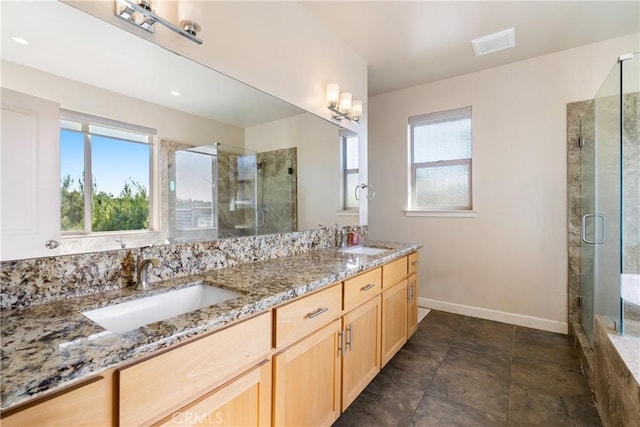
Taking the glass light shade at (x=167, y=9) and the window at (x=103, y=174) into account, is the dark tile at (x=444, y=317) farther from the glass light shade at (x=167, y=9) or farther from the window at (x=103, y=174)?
the glass light shade at (x=167, y=9)

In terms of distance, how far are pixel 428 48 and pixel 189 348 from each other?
2977mm

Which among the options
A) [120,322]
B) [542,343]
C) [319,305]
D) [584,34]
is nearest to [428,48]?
[584,34]

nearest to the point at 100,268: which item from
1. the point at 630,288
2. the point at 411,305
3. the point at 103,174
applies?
the point at 103,174

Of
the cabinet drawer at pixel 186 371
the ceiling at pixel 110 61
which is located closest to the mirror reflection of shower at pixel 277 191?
the ceiling at pixel 110 61

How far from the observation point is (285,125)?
2.02 meters

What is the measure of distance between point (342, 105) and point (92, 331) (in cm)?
224

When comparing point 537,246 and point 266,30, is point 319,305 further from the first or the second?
point 537,246

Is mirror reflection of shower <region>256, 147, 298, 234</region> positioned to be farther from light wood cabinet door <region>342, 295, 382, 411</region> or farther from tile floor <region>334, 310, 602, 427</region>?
tile floor <region>334, 310, 602, 427</region>

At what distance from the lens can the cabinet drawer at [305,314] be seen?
3.73 feet

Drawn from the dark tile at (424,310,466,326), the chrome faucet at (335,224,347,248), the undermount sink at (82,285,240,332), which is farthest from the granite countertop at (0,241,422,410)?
the dark tile at (424,310,466,326)

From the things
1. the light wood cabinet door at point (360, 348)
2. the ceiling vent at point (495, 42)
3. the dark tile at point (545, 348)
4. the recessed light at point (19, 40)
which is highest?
the ceiling vent at point (495, 42)

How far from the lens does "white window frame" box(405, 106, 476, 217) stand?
3203mm

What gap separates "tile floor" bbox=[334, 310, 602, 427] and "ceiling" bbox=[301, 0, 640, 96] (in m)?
2.67

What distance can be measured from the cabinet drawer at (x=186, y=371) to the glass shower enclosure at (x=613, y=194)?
2.21m
